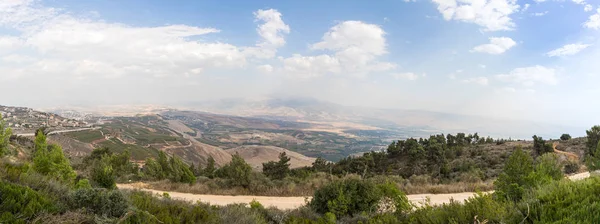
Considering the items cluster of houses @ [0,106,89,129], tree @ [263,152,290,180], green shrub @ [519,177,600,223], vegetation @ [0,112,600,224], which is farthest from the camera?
cluster of houses @ [0,106,89,129]

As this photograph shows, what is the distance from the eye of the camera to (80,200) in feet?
16.2

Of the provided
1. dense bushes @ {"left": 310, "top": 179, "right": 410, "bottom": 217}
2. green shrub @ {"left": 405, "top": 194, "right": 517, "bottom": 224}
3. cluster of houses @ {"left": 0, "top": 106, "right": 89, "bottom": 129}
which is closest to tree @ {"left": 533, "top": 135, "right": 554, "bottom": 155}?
dense bushes @ {"left": 310, "top": 179, "right": 410, "bottom": 217}

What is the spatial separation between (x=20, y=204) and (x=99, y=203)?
3.41 ft

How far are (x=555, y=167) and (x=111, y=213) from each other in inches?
441

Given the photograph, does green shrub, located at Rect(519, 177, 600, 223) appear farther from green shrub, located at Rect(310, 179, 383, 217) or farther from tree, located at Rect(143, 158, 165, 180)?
tree, located at Rect(143, 158, 165, 180)

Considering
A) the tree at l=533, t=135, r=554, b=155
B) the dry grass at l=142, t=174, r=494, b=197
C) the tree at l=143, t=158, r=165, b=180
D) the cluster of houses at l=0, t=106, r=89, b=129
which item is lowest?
the cluster of houses at l=0, t=106, r=89, b=129

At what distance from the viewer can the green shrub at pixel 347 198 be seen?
326 inches

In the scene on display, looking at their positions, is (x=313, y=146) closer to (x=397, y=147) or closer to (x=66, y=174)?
(x=397, y=147)

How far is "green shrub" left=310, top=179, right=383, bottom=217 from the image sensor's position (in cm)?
827

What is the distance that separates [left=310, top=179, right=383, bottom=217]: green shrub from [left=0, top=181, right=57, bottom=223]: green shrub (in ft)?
19.4

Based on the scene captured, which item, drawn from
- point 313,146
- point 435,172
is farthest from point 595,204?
point 313,146

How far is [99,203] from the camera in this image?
16.4 ft

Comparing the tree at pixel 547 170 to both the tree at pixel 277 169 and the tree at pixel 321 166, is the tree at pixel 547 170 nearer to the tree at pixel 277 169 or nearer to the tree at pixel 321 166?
the tree at pixel 277 169

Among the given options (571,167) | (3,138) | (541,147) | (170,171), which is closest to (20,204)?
(3,138)
